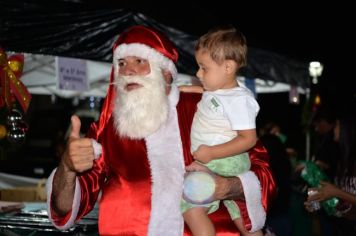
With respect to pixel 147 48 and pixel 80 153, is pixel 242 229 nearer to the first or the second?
pixel 80 153

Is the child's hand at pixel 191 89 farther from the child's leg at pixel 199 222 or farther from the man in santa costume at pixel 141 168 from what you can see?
the child's leg at pixel 199 222

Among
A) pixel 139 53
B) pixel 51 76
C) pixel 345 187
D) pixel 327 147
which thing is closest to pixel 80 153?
pixel 139 53

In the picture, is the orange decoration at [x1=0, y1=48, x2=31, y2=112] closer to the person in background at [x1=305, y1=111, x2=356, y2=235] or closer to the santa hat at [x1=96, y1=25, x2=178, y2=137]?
the santa hat at [x1=96, y1=25, x2=178, y2=137]

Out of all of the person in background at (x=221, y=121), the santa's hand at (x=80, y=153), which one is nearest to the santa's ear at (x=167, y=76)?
the person in background at (x=221, y=121)

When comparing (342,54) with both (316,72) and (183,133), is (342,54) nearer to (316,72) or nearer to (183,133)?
(316,72)

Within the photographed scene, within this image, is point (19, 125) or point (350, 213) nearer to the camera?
point (19, 125)

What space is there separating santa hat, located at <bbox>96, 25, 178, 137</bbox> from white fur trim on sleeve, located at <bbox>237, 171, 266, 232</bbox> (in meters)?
0.81

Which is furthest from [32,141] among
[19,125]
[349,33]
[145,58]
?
[349,33]

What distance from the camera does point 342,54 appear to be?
29719mm

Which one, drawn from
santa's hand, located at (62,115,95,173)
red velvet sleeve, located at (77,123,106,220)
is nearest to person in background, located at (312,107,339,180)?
red velvet sleeve, located at (77,123,106,220)

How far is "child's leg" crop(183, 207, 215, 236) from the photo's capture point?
2645 millimetres

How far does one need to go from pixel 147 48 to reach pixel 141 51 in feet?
0.18

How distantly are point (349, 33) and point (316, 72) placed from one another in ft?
46.8

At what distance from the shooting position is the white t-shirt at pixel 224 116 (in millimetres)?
2633
